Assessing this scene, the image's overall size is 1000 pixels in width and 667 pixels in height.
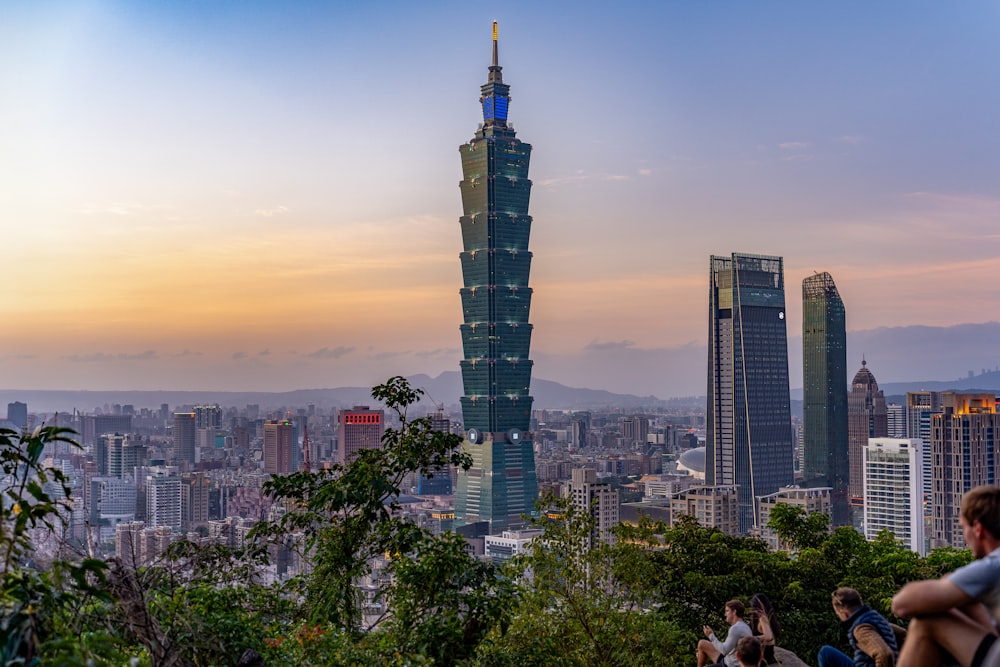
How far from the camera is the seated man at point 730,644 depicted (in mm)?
4664

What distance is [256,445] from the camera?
132m

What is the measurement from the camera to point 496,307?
8319cm

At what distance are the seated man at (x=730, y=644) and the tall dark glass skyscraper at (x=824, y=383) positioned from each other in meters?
107

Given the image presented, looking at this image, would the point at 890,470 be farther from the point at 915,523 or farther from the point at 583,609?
the point at 583,609

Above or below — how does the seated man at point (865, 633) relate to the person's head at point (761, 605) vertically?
above

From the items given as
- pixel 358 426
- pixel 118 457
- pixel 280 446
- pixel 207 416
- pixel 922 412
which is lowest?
pixel 280 446

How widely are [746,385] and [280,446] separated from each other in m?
56.9

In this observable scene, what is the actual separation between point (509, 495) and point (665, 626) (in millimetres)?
81215

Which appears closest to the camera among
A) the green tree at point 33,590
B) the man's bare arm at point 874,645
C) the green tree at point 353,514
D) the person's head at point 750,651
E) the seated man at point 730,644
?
the green tree at point 33,590

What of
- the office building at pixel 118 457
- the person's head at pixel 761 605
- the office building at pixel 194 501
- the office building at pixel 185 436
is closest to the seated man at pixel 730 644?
the person's head at pixel 761 605

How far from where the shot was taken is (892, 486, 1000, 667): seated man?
6.86 feet

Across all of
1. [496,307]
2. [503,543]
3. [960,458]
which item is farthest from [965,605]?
[496,307]

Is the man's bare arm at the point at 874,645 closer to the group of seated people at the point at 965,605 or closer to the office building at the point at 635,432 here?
the group of seated people at the point at 965,605

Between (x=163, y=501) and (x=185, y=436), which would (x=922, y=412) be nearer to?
(x=163, y=501)
